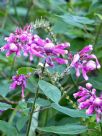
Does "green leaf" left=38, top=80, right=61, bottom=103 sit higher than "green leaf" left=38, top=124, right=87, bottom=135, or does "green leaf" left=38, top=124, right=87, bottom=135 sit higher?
"green leaf" left=38, top=80, right=61, bottom=103

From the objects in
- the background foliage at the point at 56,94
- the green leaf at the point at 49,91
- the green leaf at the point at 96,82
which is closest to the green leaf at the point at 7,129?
the background foliage at the point at 56,94

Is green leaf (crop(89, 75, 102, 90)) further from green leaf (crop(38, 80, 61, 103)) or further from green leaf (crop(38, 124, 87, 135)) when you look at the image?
green leaf (crop(38, 80, 61, 103))

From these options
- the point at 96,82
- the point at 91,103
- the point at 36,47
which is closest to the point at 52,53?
the point at 36,47

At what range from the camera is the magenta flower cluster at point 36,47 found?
1.27 metres

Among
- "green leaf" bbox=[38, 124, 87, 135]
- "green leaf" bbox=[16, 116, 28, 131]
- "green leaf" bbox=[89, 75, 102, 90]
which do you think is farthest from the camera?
"green leaf" bbox=[89, 75, 102, 90]

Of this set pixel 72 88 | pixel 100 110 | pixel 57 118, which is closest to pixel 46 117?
pixel 57 118

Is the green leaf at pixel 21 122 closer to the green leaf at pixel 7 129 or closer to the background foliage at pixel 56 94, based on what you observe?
the background foliage at pixel 56 94

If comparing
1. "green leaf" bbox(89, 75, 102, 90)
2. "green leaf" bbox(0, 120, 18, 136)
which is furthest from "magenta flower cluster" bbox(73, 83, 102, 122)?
"green leaf" bbox(89, 75, 102, 90)

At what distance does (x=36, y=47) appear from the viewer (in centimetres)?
127

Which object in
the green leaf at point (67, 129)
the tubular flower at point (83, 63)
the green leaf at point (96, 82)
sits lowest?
the green leaf at point (67, 129)

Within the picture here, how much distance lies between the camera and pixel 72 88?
2.03 meters

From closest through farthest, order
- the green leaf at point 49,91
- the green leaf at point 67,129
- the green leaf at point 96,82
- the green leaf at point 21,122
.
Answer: the green leaf at point 49,91 < the green leaf at point 67,129 < the green leaf at point 21,122 < the green leaf at point 96,82

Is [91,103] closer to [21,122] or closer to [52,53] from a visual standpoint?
[52,53]

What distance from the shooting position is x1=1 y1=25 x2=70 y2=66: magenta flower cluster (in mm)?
1267
